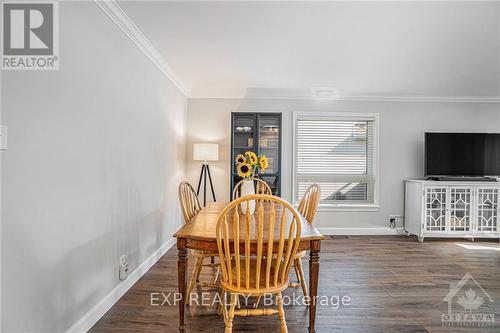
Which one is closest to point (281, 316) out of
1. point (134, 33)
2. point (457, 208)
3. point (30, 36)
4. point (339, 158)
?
point (30, 36)

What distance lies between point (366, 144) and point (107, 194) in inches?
166

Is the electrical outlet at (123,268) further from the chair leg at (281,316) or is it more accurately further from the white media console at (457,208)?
the white media console at (457,208)

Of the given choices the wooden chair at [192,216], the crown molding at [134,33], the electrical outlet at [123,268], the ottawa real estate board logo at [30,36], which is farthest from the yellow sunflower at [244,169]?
the crown molding at [134,33]

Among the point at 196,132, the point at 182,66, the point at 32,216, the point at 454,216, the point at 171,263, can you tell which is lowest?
the point at 171,263

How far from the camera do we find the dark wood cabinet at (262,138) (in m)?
4.67

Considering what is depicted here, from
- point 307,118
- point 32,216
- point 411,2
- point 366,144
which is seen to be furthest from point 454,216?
point 32,216

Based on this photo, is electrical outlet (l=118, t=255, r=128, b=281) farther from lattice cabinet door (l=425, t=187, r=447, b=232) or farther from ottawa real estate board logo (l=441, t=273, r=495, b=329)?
lattice cabinet door (l=425, t=187, r=447, b=232)

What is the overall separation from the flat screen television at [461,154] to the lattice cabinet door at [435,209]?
1.26 feet

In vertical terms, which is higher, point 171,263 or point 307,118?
point 307,118

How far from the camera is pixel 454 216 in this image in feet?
14.4

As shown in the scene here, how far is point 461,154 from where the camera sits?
462 cm

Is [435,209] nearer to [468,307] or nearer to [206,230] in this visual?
[468,307]

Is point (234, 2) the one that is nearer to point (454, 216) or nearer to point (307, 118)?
point (307, 118)

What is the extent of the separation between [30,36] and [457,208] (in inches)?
210
